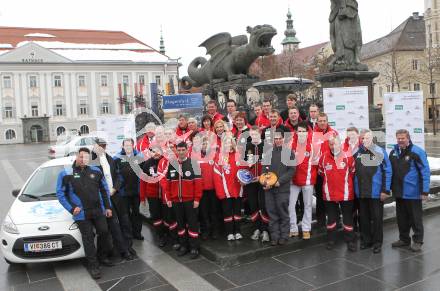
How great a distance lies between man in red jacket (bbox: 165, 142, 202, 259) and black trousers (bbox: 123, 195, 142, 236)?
97 cm

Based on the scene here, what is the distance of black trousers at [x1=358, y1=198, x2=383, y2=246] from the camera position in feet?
19.7

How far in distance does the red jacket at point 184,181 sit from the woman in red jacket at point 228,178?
1.17ft

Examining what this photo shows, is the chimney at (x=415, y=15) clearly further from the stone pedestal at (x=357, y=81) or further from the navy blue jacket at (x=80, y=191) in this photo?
the navy blue jacket at (x=80, y=191)

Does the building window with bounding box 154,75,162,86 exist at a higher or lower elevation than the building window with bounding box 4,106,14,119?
higher

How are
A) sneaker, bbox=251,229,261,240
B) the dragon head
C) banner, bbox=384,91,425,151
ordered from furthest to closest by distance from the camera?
the dragon head → banner, bbox=384,91,425,151 → sneaker, bbox=251,229,261,240

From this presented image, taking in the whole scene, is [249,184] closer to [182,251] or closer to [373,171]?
[182,251]

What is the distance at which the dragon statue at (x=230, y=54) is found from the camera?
10.7 m

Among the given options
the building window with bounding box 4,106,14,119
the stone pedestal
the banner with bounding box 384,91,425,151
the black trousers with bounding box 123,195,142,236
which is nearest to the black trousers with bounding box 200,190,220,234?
the black trousers with bounding box 123,195,142,236

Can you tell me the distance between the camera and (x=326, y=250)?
20.2ft

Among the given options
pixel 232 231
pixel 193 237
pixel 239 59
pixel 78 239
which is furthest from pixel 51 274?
pixel 239 59

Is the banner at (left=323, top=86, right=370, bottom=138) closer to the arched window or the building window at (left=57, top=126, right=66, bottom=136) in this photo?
the building window at (left=57, top=126, right=66, bottom=136)

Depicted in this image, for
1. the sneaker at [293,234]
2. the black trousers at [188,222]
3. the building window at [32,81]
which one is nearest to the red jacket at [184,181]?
→ the black trousers at [188,222]

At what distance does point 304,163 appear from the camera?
6.21 meters

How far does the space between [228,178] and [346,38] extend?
18.8 feet
